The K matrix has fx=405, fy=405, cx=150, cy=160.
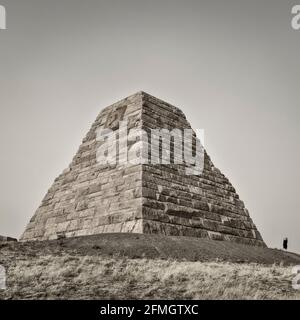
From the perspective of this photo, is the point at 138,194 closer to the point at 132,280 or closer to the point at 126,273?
the point at 126,273

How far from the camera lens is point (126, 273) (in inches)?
340

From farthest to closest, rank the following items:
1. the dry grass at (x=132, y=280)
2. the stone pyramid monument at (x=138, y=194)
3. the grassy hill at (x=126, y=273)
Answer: the stone pyramid monument at (x=138, y=194)
the grassy hill at (x=126, y=273)
the dry grass at (x=132, y=280)

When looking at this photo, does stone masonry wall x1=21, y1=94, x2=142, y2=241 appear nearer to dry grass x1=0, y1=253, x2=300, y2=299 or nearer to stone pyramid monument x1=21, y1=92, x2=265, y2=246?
stone pyramid monument x1=21, y1=92, x2=265, y2=246

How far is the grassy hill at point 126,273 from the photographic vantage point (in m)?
7.00

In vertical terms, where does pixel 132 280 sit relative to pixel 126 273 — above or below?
below

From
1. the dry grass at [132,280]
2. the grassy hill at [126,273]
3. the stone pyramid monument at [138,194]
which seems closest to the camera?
the dry grass at [132,280]

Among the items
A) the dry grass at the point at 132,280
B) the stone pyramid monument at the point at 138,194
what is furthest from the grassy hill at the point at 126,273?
the stone pyramid monument at the point at 138,194

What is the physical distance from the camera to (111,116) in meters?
20.9

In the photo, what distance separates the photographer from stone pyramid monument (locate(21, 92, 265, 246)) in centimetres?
1566

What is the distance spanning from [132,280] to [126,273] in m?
0.59

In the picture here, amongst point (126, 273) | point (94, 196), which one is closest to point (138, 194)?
point (94, 196)

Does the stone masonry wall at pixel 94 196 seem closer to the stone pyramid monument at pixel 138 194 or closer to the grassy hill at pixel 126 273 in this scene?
the stone pyramid monument at pixel 138 194
